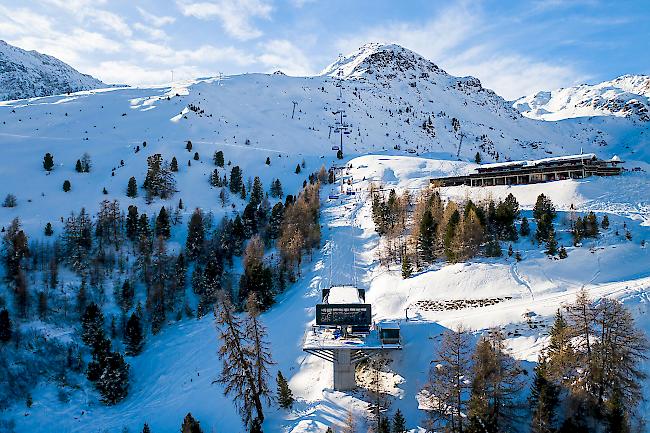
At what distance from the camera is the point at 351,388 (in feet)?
111

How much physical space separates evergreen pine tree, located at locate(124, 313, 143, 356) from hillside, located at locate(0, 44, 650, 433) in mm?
888

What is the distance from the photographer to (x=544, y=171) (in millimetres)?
71562

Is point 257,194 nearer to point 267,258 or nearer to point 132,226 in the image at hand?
point 267,258

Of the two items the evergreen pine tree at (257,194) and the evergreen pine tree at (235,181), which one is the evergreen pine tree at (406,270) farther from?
the evergreen pine tree at (235,181)

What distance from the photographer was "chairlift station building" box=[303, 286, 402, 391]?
110 feet

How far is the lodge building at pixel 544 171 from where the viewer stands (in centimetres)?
6962

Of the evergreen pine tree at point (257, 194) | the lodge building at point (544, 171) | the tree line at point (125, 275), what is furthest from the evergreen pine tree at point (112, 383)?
the lodge building at point (544, 171)

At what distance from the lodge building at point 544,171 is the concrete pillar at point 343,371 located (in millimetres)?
52181

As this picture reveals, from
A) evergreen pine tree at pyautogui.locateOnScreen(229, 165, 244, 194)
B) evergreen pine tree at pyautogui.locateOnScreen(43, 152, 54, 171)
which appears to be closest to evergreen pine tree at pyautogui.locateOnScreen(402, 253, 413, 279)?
evergreen pine tree at pyautogui.locateOnScreen(229, 165, 244, 194)

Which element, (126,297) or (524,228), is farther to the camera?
(126,297)

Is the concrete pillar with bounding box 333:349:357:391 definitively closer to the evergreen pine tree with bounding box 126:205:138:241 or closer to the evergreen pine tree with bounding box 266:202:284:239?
the evergreen pine tree with bounding box 266:202:284:239

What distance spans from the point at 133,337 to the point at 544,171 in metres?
64.1

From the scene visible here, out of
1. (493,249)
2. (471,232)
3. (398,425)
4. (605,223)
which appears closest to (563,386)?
(398,425)

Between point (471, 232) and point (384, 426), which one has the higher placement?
point (471, 232)
